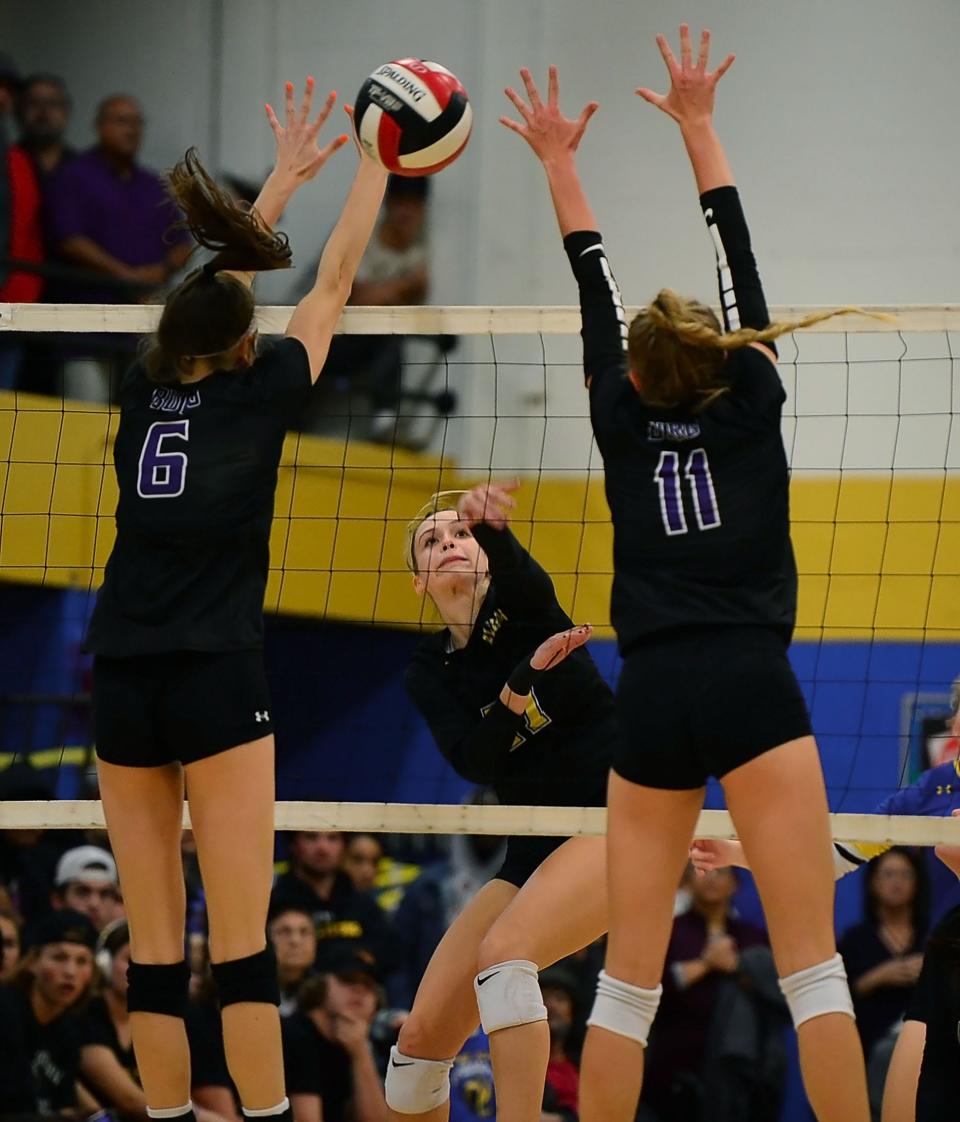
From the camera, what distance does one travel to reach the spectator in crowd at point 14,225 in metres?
8.43

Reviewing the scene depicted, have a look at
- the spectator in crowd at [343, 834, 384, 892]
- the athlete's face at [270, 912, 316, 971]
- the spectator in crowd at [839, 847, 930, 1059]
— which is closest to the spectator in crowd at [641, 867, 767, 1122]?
the spectator in crowd at [839, 847, 930, 1059]

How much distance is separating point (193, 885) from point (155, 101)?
17.8ft

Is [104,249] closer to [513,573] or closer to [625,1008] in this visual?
[513,573]

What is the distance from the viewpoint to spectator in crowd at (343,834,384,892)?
323 inches

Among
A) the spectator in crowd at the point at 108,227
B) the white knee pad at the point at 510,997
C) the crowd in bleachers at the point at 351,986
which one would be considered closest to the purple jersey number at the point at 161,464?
the white knee pad at the point at 510,997

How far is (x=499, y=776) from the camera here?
486 centimetres

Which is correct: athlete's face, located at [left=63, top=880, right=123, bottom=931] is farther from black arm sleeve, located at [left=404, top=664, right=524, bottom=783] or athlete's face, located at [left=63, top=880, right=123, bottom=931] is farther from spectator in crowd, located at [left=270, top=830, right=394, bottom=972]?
black arm sleeve, located at [left=404, top=664, right=524, bottom=783]

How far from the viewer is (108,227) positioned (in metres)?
9.43

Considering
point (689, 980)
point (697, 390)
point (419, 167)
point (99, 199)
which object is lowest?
point (689, 980)

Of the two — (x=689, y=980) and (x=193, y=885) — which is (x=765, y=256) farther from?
(x=193, y=885)

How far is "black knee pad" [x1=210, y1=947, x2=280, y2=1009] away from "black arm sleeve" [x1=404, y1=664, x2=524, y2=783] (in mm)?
930

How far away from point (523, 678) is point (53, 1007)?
3.57 metres

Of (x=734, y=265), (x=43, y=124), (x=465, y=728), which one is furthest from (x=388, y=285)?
(x=734, y=265)

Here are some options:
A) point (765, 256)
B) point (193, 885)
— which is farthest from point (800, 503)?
point (193, 885)
